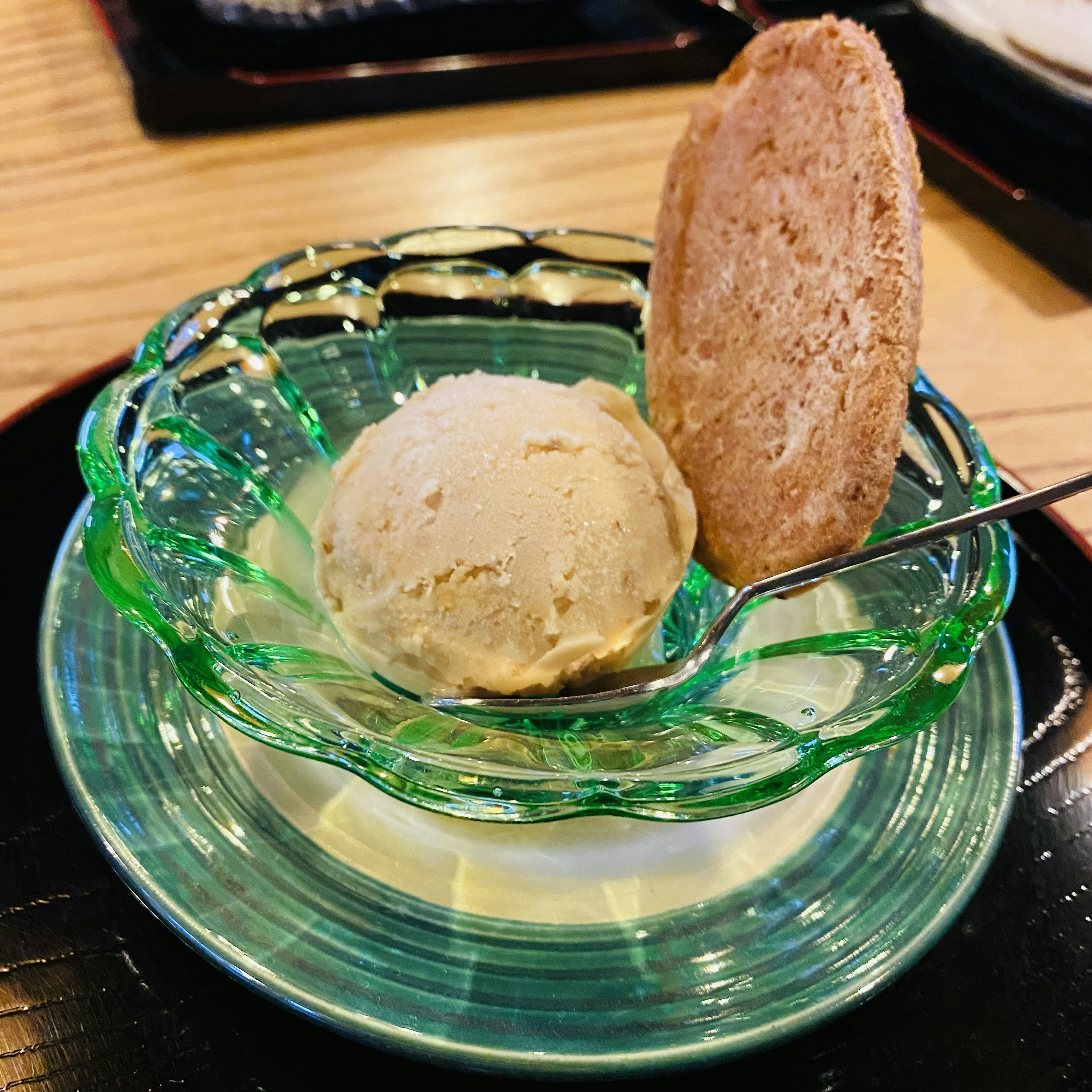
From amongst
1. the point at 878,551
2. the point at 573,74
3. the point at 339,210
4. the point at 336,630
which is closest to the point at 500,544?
the point at 336,630

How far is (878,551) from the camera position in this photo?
69 centimetres

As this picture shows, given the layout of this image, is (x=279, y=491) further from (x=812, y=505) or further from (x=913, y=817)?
(x=913, y=817)

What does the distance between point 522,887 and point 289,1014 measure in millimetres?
189

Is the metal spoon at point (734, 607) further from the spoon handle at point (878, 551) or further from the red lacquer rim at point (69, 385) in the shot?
the red lacquer rim at point (69, 385)

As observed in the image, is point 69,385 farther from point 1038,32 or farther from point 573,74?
point 1038,32

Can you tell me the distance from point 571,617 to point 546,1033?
32 cm

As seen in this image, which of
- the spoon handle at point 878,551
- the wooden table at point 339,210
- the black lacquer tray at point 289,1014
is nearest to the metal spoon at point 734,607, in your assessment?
the spoon handle at point 878,551

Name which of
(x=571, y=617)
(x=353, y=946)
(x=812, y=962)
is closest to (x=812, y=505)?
(x=571, y=617)

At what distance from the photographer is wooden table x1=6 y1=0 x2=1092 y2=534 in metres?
1.25

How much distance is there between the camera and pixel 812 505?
0.68m

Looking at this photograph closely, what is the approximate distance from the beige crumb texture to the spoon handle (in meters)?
0.01

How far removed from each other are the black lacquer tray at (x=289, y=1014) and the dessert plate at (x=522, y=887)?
6 cm

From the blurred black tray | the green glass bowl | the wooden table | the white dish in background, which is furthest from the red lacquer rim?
the white dish in background

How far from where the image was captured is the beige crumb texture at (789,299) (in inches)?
25.3
